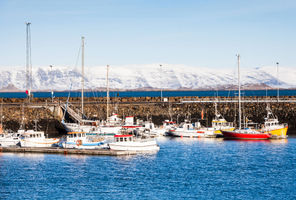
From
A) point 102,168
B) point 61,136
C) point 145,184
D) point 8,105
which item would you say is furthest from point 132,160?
point 8,105

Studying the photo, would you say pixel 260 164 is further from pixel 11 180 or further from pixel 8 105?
pixel 8 105

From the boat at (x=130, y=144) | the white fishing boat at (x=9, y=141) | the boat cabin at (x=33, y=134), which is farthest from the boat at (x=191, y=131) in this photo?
the white fishing boat at (x=9, y=141)

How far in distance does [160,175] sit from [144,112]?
52.5 metres

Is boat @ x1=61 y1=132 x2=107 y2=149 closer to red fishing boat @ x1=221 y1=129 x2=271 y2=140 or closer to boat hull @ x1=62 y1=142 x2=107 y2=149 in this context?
boat hull @ x1=62 y1=142 x2=107 y2=149

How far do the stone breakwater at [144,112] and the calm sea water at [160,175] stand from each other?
85.1ft

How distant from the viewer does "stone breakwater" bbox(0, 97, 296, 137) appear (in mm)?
91562

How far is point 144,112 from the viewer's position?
103312 millimetres

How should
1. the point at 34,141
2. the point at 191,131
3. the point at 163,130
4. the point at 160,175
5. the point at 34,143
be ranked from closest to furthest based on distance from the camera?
the point at 160,175 < the point at 34,143 < the point at 34,141 < the point at 191,131 < the point at 163,130

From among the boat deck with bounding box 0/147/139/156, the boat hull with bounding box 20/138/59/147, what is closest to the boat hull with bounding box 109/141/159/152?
the boat deck with bounding box 0/147/139/156

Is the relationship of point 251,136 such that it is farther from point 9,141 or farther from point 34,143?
point 9,141

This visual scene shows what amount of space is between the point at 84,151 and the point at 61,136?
19.5 metres

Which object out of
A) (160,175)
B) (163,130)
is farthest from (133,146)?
(163,130)

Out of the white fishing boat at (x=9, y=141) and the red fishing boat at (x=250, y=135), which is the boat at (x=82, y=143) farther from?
the red fishing boat at (x=250, y=135)

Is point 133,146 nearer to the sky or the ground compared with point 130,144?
nearer to the ground
